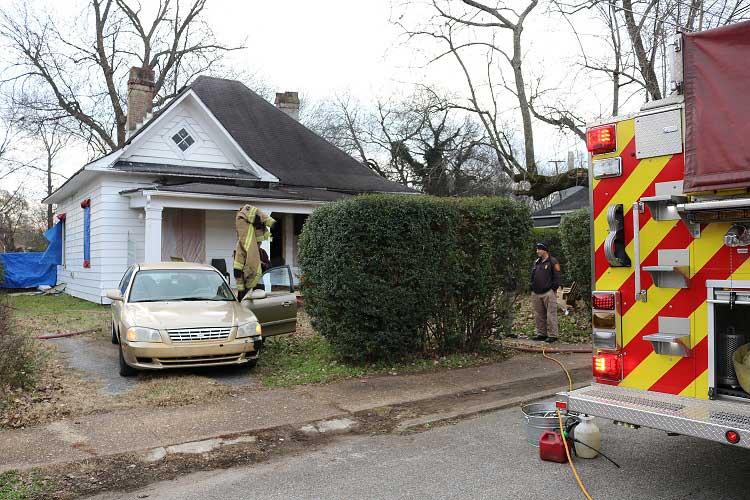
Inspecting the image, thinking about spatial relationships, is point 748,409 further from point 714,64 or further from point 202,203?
point 202,203

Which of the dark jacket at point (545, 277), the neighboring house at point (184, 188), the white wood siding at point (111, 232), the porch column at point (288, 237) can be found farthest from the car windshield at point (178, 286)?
the porch column at point (288, 237)

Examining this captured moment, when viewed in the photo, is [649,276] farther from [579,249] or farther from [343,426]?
[579,249]

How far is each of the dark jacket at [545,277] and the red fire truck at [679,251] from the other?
20.1ft

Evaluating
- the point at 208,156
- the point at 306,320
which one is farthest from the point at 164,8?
the point at 306,320

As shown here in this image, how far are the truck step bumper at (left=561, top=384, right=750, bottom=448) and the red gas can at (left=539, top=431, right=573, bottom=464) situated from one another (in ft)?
2.47

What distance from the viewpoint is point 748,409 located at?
3.60 m

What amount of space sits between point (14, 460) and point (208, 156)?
1419 centimetres

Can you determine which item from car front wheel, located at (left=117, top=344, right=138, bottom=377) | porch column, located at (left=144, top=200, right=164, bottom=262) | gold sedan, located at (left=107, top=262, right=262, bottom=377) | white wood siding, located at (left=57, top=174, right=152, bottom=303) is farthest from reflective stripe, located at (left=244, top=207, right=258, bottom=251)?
white wood siding, located at (left=57, top=174, right=152, bottom=303)

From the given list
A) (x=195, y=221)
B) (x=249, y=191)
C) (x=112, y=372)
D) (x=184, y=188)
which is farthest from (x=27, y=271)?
(x=112, y=372)

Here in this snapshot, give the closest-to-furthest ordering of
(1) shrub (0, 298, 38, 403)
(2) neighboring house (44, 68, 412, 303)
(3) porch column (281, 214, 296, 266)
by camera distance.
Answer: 1. (1) shrub (0, 298, 38, 403)
2. (2) neighboring house (44, 68, 412, 303)
3. (3) porch column (281, 214, 296, 266)

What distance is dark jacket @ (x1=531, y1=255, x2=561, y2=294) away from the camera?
10.4 m

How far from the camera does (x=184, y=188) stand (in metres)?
15.7

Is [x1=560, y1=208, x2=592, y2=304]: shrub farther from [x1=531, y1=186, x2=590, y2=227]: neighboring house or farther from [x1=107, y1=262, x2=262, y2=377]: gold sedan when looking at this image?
[x1=531, y1=186, x2=590, y2=227]: neighboring house

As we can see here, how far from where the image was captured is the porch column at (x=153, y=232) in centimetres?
1538
